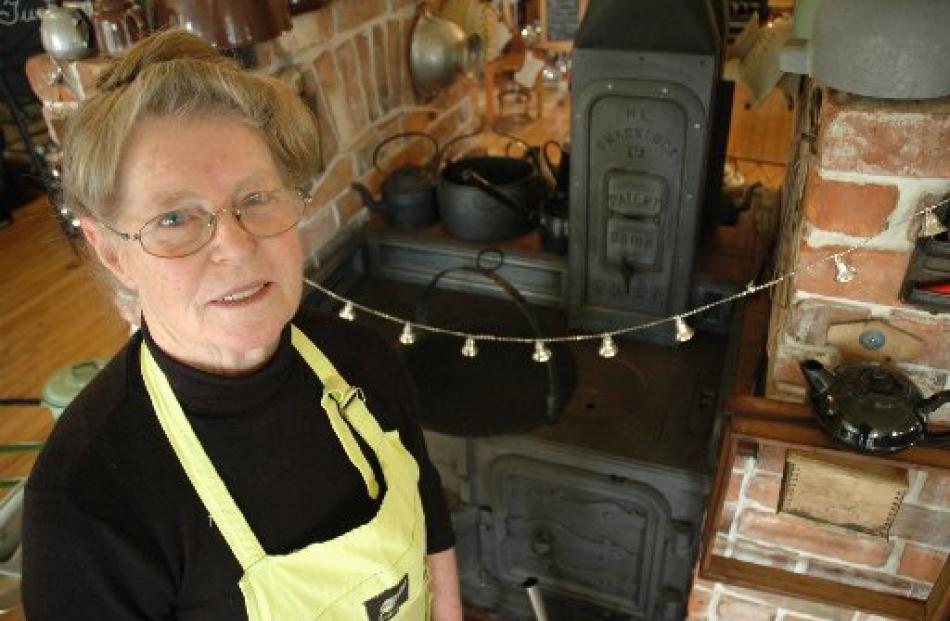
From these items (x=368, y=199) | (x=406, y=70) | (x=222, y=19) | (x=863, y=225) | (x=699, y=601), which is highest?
(x=222, y=19)

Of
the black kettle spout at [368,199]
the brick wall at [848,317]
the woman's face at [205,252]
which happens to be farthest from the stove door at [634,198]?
the woman's face at [205,252]

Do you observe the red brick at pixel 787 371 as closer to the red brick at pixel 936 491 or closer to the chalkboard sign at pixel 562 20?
the red brick at pixel 936 491

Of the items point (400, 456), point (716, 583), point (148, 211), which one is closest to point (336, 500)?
point (400, 456)

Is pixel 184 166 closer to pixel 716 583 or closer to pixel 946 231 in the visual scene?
pixel 946 231

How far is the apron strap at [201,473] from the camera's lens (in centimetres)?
86

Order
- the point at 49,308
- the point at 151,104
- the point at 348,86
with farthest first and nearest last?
the point at 49,308 < the point at 348,86 < the point at 151,104

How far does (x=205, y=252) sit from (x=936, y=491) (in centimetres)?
109

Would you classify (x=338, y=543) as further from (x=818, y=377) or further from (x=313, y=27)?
(x=313, y=27)

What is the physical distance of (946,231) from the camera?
3.16ft

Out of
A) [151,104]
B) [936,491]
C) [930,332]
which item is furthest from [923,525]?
[151,104]

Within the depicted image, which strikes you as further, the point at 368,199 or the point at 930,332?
the point at 368,199

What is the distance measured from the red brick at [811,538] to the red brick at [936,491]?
0.12m

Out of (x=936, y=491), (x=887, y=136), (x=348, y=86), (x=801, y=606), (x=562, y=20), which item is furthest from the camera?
(x=562, y=20)

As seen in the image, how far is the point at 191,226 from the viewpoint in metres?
0.81
